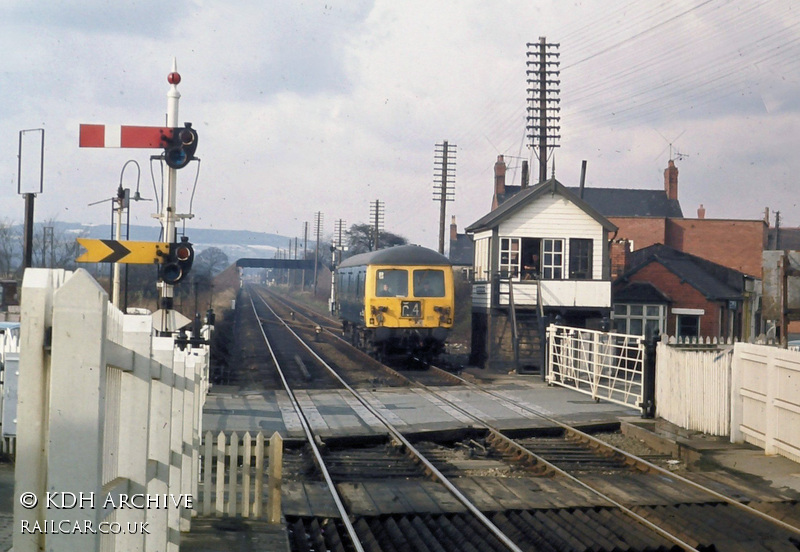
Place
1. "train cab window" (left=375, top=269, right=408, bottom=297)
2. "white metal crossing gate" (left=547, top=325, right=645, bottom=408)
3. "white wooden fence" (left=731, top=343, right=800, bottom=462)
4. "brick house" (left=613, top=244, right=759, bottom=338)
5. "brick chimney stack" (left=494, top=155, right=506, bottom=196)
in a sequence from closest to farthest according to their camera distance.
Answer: "white wooden fence" (left=731, top=343, right=800, bottom=462)
"white metal crossing gate" (left=547, top=325, right=645, bottom=408)
"train cab window" (left=375, top=269, right=408, bottom=297)
"brick house" (left=613, top=244, right=759, bottom=338)
"brick chimney stack" (left=494, top=155, right=506, bottom=196)

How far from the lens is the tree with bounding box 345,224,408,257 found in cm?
6871

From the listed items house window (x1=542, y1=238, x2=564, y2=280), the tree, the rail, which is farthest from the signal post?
the tree

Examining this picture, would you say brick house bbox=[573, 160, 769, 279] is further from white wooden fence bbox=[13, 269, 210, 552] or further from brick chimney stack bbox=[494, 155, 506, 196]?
white wooden fence bbox=[13, 269, 210, 552]

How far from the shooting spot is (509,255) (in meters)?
25.4

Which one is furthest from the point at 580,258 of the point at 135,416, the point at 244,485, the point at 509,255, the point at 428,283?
the point at 135,416

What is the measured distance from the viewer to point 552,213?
25312 millimetres

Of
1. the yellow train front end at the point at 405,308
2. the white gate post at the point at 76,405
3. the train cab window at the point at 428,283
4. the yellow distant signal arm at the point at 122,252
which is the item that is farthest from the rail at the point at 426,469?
the train cab window at the point at 428,283

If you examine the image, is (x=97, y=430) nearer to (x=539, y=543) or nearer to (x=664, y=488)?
(x=539, y=543)

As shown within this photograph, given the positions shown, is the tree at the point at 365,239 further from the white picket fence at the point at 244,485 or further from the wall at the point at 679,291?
the white picket fence at the point at 244,485

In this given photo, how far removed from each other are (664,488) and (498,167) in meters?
46.4

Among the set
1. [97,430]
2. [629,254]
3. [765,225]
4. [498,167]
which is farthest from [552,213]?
[765,225]

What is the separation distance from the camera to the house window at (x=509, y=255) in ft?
83.0

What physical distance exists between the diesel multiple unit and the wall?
10480 millimetres

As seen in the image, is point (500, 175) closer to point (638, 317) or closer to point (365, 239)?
point (365, 239)
